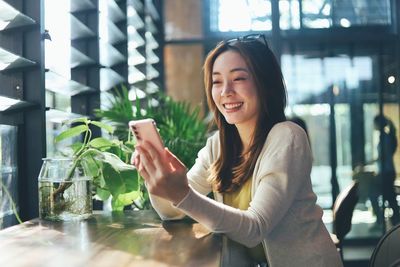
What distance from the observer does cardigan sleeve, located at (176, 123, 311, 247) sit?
1.26 meters

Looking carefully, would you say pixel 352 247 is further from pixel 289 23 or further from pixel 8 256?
pixel 8 256

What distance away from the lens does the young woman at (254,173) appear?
51.3 inches

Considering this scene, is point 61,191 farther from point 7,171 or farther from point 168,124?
point 168,124

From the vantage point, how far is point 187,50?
5.36 meters

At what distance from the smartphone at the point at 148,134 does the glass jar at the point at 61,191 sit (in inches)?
20.9

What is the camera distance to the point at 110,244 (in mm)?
1229

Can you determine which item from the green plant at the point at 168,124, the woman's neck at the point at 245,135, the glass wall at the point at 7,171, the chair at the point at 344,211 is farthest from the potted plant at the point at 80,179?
the chair at the point at 344,211

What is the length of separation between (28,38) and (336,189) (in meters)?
3.83

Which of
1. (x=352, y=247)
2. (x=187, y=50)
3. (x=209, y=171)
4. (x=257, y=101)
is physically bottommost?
(x=352, y=247)

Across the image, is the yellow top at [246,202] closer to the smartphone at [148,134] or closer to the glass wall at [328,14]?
the smartphone at [148,134]

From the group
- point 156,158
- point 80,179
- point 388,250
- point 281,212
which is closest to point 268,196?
point 281,212

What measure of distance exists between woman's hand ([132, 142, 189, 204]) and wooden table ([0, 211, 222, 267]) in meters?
0.13

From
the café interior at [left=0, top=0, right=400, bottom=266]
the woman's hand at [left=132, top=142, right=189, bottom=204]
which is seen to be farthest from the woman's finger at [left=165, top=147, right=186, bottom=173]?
the café interior at [left=0, top=0, right=400, bottom=266]

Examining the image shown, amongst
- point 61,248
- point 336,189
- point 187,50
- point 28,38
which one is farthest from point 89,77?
point 336,189
